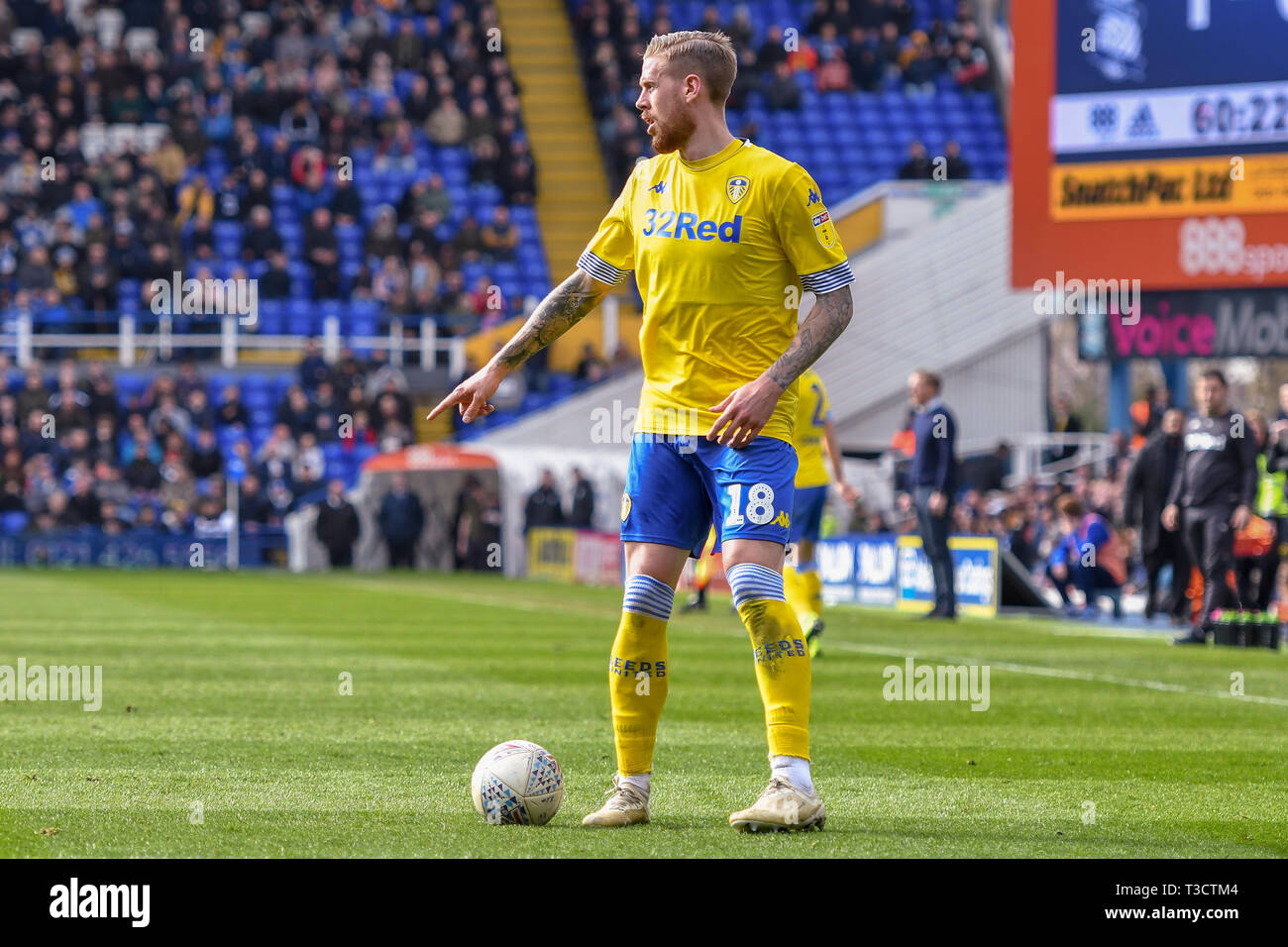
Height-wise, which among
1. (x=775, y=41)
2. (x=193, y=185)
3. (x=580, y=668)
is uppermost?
(x=775, y=41)

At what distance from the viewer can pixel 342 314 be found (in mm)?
33438

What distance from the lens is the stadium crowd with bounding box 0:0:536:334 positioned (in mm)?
32375

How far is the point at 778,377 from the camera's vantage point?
5.95m

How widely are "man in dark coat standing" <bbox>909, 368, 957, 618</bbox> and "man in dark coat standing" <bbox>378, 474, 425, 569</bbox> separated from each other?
12.5m

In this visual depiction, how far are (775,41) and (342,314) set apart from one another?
1140 centimetres

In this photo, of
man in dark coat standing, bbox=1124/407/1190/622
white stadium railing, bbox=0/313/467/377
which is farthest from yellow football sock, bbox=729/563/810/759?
white stadium railing, bbox=0/313/467/377

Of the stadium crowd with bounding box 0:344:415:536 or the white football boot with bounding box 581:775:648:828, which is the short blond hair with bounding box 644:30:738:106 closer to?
the white football boot with bounding box 581:775:648:828

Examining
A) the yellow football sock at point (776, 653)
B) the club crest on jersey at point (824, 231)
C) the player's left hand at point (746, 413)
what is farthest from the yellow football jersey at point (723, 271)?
the yellow football sock at point (776, 653)

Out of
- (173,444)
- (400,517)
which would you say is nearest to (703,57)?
(400,517)

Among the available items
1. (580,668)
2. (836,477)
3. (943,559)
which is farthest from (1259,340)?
(580,668)

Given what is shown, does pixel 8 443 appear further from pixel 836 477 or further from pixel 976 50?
pixel 976 50

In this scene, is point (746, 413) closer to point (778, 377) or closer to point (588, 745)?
point (778, 377)

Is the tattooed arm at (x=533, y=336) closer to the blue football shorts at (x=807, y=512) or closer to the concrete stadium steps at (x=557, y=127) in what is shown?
the blue football shorts at (x=807, y=512)

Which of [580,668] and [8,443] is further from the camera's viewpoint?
[8,443]
